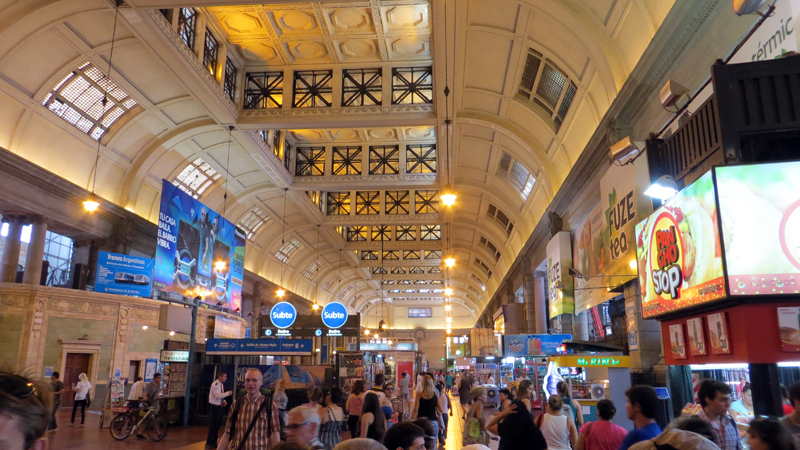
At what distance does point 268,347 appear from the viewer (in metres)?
→ 15.5

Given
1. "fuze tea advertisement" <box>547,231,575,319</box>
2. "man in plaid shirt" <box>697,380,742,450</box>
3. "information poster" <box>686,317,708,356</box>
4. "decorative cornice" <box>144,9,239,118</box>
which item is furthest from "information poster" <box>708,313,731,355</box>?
"decorative cornice" <box>144,9,239,118</box>

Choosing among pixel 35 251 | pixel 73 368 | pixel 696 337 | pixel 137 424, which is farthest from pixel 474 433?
pixel 73 368

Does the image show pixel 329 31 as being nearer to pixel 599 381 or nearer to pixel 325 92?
pixel 325 92

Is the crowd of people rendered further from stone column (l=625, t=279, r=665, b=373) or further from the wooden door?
the wooden door

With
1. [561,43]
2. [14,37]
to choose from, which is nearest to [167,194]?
[14,37]

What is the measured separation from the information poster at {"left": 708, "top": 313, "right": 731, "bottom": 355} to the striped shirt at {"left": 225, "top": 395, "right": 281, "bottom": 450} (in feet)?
A: 12.4

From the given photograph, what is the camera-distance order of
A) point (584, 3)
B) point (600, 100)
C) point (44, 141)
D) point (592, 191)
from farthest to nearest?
point (44, 141), point (592, 191), point (600, 100), point (584, 3)

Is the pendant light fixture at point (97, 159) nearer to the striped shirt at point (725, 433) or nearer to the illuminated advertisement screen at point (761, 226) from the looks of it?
the illuminated advertisement screen at point (761, 226)

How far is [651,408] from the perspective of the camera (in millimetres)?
4090

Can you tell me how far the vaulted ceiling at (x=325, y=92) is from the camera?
11648 millimetres

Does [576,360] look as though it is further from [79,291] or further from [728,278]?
[79,291]

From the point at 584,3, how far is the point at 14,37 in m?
11.9

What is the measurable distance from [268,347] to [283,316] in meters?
5.09

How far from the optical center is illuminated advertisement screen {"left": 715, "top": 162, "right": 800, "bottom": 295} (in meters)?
3.93
